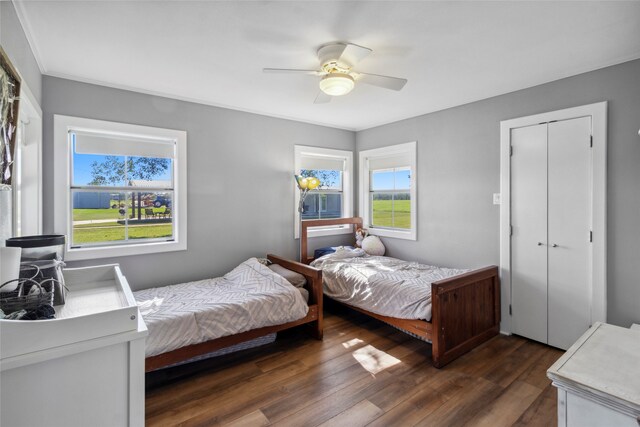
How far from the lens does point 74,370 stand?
1055 millimetres

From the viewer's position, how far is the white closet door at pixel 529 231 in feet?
9.86

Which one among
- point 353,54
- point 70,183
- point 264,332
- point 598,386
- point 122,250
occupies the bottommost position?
point 264,332

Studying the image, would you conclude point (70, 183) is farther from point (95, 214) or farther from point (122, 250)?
point (122, 250)

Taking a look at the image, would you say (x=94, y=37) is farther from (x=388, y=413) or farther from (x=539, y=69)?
(x=539, y=69)

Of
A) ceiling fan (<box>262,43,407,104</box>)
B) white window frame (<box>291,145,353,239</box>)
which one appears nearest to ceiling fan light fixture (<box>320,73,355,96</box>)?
ceiling fan (<box>262,43,407,104</box>)

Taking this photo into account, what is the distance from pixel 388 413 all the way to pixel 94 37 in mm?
3196

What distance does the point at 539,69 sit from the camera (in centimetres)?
268

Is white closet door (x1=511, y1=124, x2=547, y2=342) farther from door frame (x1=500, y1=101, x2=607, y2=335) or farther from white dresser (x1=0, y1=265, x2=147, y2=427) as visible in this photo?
white dresser (x1=0, y1=265, x2=147, y2=427)

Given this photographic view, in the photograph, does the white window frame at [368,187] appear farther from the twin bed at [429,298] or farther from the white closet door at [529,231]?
the white closet door at [529,231]

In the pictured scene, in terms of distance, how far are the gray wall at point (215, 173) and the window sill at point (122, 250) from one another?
61 mm

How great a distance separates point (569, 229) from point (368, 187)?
2553 millimetres


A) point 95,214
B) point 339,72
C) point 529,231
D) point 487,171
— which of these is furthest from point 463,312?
point 95,214

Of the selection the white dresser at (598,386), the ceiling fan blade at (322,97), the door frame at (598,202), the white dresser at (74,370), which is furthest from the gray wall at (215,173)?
the white dresser at (598,386)

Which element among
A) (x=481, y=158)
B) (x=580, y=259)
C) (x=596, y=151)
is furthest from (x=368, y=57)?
(x=580, y=259)
